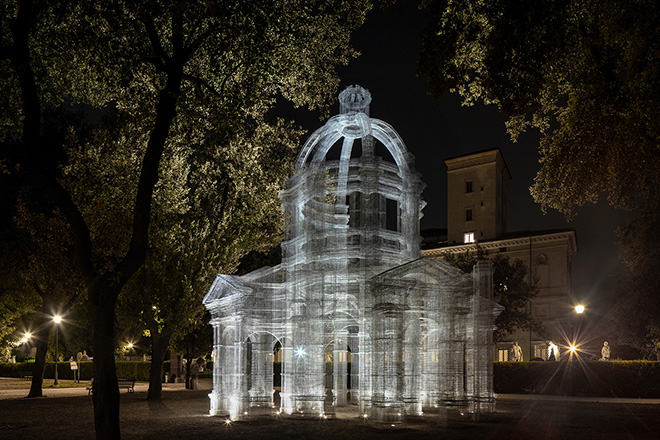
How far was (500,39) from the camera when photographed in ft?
42.4

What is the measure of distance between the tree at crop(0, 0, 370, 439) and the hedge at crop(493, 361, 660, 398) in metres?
23.5

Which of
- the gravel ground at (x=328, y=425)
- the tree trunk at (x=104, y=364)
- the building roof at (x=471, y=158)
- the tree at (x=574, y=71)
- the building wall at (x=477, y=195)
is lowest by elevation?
the gravel ground at (x=328, y=425)

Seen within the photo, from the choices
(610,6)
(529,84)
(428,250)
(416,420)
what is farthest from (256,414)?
(428,250)

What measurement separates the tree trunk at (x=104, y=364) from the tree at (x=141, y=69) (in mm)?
18

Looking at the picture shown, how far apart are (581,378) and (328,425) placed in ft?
73.0

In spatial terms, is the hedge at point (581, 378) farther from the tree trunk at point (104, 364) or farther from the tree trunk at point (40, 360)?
the tree trunk at point (104, 364)

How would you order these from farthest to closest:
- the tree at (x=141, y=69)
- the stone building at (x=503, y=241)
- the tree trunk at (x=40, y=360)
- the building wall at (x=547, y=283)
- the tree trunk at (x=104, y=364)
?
the stone building at (x=503, y=241) < the building wall at (x=547, y=283) < the tree trunk at (x=40, y=360) < the tree at (x=141, y=69) < the tree trunk at (x=104, y=364)

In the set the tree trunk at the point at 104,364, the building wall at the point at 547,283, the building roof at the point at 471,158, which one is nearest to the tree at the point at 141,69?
the tree trunk at the point at 104,364

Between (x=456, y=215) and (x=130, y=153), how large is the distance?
1776 inches

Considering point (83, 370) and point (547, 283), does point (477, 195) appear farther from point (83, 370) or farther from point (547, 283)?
point (83, 370)

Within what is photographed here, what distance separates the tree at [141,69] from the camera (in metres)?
11.7

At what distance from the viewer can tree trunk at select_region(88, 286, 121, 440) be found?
11.4 metres

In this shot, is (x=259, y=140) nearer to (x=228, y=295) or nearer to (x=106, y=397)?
(x=228, y=295)

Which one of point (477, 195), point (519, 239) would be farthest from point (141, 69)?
point (477, 195)
